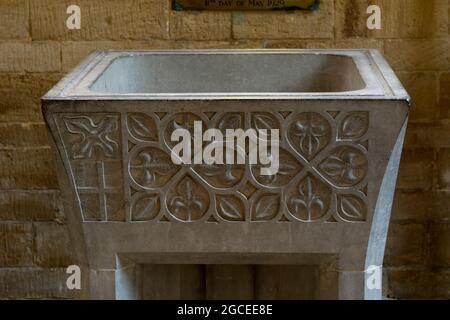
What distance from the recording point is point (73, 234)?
2604mm

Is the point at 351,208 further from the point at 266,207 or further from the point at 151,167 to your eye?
the point at 151,167

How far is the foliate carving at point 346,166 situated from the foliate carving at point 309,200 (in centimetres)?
4

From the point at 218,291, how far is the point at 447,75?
58.5 inches

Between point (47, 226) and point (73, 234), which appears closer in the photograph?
point (73, 234)

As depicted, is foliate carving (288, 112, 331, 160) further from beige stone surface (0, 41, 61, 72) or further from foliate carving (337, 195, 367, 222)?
beige stone surface (0, 41, 61, 72)

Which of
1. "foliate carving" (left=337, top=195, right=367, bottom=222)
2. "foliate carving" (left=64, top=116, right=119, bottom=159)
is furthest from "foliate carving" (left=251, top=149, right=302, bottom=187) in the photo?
"foliate carving" (left=64, top=116, right=119, bottom=159)

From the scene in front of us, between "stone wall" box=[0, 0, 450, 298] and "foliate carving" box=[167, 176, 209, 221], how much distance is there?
1.32 meters

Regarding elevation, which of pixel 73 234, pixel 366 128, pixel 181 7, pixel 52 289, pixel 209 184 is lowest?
pixel 52 289

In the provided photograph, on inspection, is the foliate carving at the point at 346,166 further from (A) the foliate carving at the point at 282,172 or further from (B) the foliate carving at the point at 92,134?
(B) the foliate carving at the point at 92,134

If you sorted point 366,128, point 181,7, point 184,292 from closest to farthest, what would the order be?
point 366,128 < point 184,292 < point 181,7

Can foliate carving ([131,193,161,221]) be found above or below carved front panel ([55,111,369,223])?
below

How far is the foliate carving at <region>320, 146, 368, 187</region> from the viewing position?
2445 millimetres

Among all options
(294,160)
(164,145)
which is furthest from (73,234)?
(294,160)

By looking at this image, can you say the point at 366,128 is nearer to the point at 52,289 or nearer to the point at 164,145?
the point at 164,145
